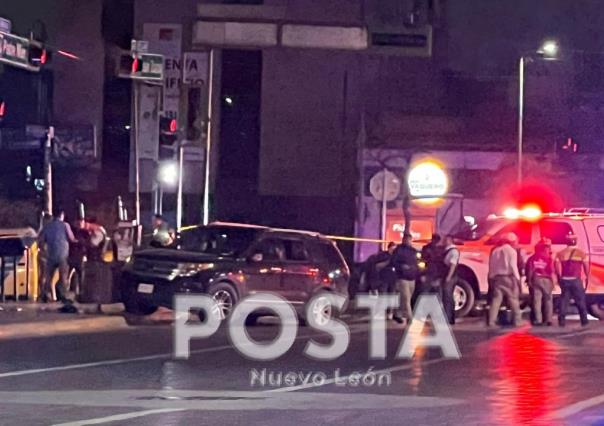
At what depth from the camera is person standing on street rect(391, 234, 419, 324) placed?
2334cm

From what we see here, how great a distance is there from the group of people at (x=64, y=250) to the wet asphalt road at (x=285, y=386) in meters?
3.22

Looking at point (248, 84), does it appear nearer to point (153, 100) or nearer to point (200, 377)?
point (153, 100)

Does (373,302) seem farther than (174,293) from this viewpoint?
Yes

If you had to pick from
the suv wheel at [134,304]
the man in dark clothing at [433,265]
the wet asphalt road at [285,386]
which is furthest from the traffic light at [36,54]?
the man in dark clothing at [433,265]

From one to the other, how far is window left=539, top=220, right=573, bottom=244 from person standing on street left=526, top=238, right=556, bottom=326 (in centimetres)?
155

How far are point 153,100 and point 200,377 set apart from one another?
39.7 feet

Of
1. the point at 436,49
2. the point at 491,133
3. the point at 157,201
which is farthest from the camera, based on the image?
the point at 436,49

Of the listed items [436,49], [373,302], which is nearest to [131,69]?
[373,302]

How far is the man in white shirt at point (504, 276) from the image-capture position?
23500mm

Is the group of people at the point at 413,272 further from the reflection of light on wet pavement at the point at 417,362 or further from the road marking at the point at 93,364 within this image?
the road marking at the point at 93,364

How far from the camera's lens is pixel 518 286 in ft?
78.0

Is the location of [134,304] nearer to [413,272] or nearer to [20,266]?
[20,266]

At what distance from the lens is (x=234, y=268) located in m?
22.3

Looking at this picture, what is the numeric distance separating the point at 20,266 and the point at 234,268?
14.6 ft
